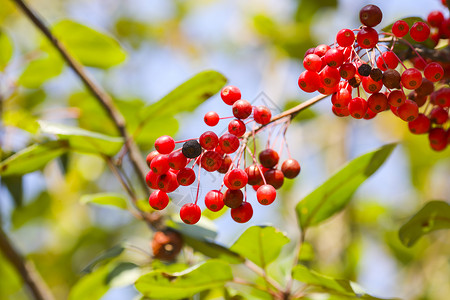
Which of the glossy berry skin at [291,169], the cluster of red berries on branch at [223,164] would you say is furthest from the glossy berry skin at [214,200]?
the glossy berry skin at [291,169]

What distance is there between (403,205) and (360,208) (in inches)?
12.1

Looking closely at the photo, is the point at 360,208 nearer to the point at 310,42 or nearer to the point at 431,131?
the point at 310,42

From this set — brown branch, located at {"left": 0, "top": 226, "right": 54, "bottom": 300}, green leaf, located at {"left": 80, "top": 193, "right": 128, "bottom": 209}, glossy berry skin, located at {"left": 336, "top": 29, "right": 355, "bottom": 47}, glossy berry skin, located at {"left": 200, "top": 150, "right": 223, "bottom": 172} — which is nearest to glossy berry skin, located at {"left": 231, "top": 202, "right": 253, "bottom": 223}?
glossy berry skin, located at {"left": 200, "top": 150, "right": 223, "bottom": 172}

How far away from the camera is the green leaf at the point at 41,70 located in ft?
7.49

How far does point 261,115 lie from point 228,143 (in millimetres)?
120

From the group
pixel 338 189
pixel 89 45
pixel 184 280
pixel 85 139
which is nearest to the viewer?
pixel 184 280

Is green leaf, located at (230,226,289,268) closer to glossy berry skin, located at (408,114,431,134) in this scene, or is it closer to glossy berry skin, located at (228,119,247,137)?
glossy berry skin, located at (228,119,247,137)

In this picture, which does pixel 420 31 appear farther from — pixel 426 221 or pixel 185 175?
pixel 185 175

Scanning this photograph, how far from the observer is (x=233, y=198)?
1.20 m

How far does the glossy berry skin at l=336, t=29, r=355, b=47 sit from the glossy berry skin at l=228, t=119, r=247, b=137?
30 cm

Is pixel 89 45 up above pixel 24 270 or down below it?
above

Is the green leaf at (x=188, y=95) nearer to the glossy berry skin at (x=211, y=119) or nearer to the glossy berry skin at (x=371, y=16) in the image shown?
the glossy berry skin at (x=211, y=119)

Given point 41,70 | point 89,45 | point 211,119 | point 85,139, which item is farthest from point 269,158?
point 41,70

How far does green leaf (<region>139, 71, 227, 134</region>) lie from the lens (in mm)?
1533
